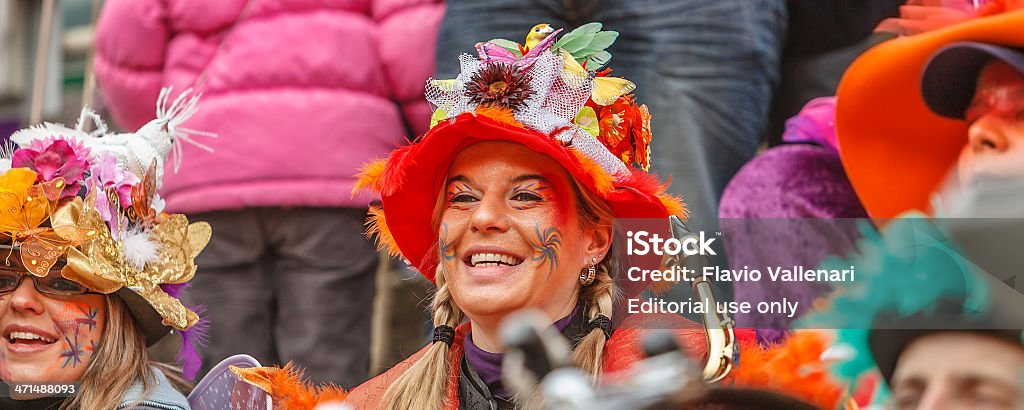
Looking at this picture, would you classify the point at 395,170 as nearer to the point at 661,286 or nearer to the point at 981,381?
the point at 661,286

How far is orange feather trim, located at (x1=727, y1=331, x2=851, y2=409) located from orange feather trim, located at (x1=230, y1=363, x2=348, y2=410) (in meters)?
1.04

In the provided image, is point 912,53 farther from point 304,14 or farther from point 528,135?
point 304,14

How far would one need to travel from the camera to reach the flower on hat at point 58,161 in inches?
125

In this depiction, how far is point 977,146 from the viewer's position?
271cm

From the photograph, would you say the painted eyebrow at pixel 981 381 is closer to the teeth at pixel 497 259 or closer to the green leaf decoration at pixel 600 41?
the teeth at pixel 497 259

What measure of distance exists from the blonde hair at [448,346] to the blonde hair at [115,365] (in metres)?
0.69

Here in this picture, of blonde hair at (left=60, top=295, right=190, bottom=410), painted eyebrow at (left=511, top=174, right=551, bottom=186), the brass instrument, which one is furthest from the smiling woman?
blonde hair at (left=60, top=295, right=190, bottom=410)

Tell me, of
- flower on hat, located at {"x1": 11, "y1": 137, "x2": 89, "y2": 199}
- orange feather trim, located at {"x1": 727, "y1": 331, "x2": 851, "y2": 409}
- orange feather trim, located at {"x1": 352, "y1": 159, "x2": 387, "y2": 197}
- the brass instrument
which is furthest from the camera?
flower on hat, located at {"x1": 11, "y1": 137, "x2": 89, "y2": 199}

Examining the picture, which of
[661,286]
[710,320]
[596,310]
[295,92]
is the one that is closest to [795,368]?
[710,320]

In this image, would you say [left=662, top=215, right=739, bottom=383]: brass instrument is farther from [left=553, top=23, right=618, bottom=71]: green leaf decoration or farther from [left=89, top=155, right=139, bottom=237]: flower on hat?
[left=89, top=155, right=139, bottom=237]: flower on hat

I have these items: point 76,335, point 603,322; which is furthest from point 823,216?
point 76,335

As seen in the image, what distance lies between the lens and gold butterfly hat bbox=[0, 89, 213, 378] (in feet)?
10.2

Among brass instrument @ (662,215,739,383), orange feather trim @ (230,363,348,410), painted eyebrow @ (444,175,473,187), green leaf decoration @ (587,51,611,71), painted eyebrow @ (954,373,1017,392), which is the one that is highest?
painted eyebrow @ (954,373,1017,392)

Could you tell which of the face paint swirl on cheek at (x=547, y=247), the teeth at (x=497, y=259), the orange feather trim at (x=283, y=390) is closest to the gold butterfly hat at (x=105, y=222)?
the orange feather trim at (x=283, y=390)
